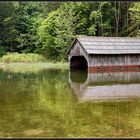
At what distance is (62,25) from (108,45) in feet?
49.8

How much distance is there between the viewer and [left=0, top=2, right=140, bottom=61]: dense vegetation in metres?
45.3

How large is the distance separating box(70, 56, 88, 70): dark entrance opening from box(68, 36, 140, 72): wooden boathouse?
2431 millimetres

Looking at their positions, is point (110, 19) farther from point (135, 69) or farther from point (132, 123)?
point (132, 123)

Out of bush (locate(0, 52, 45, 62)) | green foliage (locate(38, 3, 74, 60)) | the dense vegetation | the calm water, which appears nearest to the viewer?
the calm water

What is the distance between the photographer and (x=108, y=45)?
31125 mm

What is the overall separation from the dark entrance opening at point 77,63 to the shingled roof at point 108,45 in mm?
4597

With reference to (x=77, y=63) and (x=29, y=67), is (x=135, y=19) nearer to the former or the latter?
(x=77, y=63)

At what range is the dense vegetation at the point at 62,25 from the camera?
4531cm

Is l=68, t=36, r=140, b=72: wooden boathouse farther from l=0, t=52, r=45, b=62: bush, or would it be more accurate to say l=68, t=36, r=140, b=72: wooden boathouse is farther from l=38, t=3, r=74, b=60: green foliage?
l=0, t=52, r=45, b=62: bush

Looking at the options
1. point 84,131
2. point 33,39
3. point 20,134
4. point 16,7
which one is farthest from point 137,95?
point 16,7

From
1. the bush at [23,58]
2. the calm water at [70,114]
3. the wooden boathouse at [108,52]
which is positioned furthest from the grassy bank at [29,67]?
the calm water at [70,114]

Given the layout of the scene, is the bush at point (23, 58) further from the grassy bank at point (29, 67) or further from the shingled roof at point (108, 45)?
the shingled roof at point (108, 45)

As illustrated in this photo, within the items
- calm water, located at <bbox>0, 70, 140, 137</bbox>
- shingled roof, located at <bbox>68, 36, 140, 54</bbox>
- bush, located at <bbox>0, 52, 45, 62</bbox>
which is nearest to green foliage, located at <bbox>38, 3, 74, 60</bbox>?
bush, located at <bbox>0, 52, 45, 62</bbox>

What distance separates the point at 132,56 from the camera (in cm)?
3216
